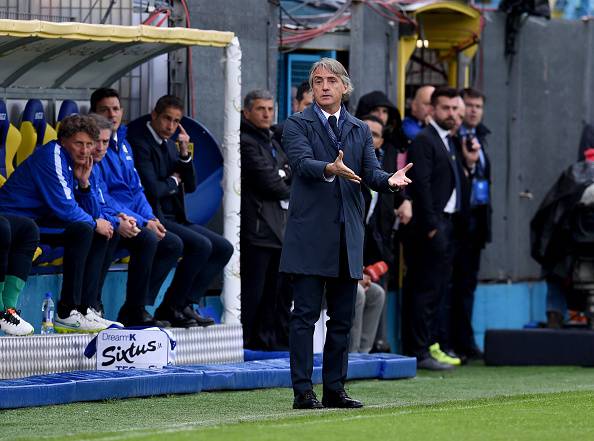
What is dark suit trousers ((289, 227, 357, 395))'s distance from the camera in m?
10.4

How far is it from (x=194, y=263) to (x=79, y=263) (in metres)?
1.41

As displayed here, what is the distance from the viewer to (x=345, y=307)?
34.7 feet

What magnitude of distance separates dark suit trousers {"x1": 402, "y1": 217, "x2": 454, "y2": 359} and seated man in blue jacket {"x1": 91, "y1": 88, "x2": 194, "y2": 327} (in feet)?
10.5

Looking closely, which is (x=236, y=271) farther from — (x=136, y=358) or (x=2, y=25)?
(x=2, y=25)

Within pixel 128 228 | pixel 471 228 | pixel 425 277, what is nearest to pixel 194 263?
pixel 128 228

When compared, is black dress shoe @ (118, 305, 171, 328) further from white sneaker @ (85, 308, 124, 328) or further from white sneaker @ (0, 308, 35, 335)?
white sneaker @ (0, 308, 35, 335)

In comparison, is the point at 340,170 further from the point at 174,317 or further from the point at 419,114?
the point at 419,114

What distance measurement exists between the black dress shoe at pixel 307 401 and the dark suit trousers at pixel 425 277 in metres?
5.60

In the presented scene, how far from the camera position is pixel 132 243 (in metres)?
13.0

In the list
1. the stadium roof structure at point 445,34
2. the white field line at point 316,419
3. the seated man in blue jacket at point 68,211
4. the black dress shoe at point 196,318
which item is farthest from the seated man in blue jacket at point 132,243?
the stadium roof structure at point 445,34

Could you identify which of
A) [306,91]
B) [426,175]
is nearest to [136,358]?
[306,91]

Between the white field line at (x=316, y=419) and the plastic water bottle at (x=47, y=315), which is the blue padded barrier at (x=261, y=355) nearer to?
the plastic water bottle at (x=47, y=315)

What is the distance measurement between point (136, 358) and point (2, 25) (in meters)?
2.54

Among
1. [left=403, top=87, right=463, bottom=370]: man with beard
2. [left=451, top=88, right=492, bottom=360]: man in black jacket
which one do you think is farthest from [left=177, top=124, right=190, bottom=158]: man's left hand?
[left=451, top=88, right=492, bottom=360]: man in black jacket
